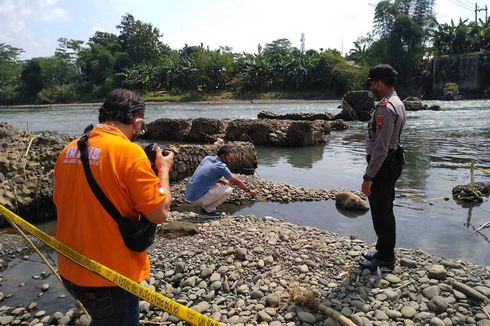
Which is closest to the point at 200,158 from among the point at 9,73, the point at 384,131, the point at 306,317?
the point at 384,131

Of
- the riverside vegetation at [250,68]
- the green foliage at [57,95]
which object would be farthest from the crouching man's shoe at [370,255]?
the green foliage at [57,95]

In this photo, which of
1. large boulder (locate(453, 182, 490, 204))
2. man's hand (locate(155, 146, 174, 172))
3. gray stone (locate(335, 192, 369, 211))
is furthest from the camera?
large boulder (locate(453, 182, 490, 204))

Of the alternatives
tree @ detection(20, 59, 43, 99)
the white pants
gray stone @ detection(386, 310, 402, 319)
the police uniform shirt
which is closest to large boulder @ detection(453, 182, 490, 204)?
the white pants

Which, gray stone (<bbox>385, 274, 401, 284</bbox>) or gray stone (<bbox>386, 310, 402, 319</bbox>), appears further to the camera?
gray stone (<bbox>385, 274, 401, 284</bbox>)

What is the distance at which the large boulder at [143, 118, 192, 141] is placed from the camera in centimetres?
2030

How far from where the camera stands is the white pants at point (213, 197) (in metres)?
7.63

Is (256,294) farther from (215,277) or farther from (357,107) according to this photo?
(357,107)

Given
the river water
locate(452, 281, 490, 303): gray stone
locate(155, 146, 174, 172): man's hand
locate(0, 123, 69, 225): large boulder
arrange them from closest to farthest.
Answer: locate(155, 146, 174, 172): man's hand
locate(452, 281, 490, 303): gray stone
the river water
locate(0, 123, 69, 225): large boulder

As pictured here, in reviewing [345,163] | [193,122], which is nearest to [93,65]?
[193,122]

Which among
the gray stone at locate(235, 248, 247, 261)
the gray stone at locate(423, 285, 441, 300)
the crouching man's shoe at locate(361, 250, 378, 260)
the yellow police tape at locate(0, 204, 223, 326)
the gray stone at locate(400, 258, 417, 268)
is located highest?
the yellow police tape at locate(0, 204, 223, 326)

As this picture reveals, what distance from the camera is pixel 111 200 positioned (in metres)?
2.23

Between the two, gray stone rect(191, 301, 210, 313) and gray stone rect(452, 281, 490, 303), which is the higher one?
gray stone rect(452, 281, 490, 303)

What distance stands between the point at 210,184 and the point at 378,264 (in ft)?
11.7

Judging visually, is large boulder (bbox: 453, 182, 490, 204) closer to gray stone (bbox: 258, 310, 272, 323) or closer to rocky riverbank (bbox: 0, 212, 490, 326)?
rocky riverbank (bbox: 0, 212, 490, 326)
